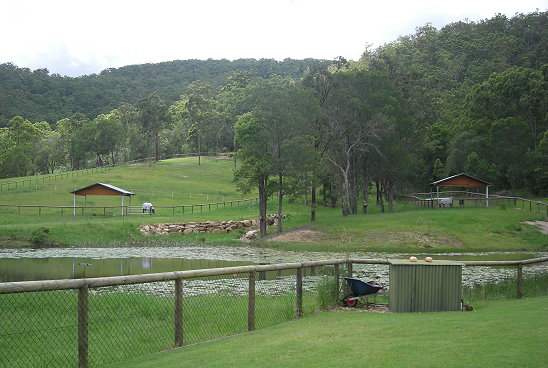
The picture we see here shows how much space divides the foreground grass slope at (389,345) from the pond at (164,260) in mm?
9514

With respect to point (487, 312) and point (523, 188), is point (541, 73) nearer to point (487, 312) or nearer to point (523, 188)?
point (523, 188)

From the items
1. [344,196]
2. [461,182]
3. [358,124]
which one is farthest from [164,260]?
[461,182]

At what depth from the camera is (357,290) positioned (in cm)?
1270

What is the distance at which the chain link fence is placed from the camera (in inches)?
321

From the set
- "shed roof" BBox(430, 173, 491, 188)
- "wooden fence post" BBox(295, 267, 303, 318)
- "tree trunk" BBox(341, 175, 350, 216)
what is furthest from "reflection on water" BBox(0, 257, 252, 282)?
"shed roof" BBox(430, 173, 491, 188)

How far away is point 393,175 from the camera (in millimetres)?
55281

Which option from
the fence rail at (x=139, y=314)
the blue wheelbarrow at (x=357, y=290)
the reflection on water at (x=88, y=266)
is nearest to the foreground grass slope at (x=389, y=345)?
the fence rail at (x=139, y=314)

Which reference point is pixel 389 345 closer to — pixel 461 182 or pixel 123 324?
pixel 123 324

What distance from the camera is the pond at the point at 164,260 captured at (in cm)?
2303

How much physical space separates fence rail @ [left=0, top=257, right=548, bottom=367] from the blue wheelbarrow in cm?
31

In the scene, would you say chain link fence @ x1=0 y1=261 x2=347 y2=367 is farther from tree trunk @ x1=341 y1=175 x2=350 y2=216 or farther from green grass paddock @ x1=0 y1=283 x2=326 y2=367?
tree trunk @ x1=341 y1=175 x2=350 y2=216

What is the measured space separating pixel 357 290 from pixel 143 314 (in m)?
4.82

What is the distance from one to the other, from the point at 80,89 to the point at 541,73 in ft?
383

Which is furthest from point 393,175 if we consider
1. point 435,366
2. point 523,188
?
point 435,366
